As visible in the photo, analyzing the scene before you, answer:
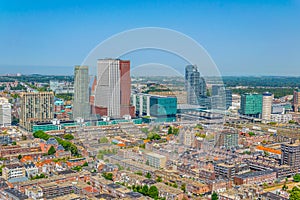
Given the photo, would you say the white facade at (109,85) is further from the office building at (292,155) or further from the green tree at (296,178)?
the green tree at (296,178)

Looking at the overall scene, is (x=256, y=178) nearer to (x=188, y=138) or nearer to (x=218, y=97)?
(x=188, y=138)

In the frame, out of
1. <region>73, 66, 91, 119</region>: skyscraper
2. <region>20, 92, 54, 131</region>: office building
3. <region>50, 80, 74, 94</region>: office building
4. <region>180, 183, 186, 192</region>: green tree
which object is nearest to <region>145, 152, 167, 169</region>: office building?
<region>180, 183, 186, 192</region>: green tree

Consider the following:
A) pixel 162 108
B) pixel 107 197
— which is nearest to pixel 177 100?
pixel 162 108

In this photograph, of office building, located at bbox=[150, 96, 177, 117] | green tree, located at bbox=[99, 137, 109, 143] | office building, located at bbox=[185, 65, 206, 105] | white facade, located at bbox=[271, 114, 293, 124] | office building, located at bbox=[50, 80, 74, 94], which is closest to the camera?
green tree, located at bbox=[99, 137, 109, 143]

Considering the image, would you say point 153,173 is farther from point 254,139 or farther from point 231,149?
point 254,139

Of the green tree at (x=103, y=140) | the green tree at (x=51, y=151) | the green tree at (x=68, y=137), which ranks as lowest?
the green tree at (x=51, y=151)

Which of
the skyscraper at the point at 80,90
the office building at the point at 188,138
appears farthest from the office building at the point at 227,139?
the skyscraper at the point at 80,90

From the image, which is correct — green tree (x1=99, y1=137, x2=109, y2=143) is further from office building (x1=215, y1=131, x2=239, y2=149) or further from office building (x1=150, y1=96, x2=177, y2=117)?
office building (x1=150, y1=96, x2=177, y2=117)
